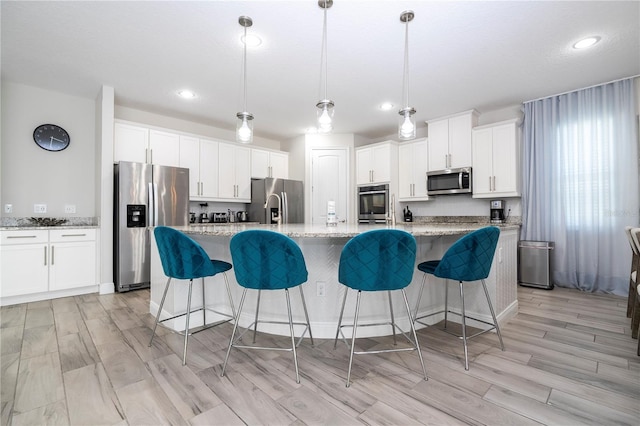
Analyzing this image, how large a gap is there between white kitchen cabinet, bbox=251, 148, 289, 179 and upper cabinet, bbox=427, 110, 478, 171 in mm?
2649

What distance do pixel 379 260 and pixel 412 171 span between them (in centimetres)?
386

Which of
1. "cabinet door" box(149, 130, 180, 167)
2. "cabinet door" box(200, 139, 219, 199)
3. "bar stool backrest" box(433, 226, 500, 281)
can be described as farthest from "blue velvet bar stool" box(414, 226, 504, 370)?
"cabinet door" box(149, 130, 180, 167)

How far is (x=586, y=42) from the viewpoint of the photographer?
9.12 feet

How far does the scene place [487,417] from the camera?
1426 millimetres

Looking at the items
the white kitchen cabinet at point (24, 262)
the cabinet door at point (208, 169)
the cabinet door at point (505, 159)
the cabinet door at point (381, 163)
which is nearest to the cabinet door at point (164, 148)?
the cabinet door at point (208, 169)

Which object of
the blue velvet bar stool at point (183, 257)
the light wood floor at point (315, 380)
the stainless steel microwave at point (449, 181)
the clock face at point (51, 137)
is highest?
the clock face at point (51, 137)

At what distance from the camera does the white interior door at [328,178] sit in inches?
225

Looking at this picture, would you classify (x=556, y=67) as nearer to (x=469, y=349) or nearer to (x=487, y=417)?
(x=469, y=349)

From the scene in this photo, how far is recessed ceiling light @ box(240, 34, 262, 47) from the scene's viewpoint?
2.71 m

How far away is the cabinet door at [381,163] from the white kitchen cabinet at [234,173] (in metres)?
2.23

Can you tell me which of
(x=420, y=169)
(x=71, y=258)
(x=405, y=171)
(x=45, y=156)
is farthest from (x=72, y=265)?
(x=420, y=169)

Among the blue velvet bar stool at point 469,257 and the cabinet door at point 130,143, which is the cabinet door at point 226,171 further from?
the blue velvet bar stool at point 469,257

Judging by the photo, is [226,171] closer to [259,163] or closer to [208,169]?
[208,169]

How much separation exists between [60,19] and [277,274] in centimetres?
277
